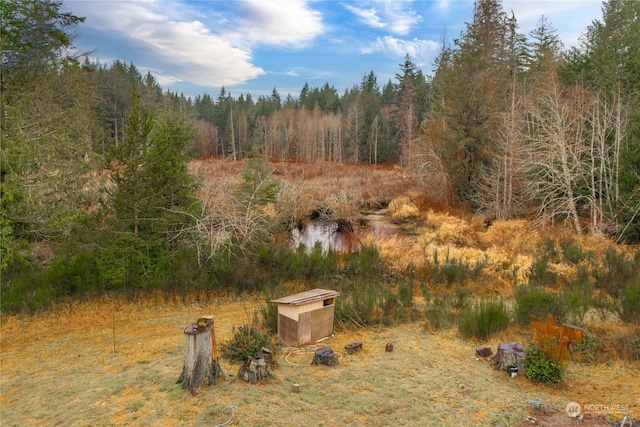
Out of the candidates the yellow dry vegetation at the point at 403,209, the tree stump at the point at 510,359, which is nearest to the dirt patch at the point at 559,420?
the tree stump at the point at 510,359

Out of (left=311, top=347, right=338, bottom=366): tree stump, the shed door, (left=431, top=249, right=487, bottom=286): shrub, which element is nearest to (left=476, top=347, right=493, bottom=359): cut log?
(left=311, top=347, right=338, bottom=366): tree stump

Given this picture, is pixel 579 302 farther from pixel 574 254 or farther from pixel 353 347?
pixel 574 254

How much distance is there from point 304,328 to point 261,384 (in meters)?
1.46

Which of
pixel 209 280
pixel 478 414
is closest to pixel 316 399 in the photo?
pixel 478 414

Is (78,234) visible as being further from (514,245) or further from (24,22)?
(514,245)

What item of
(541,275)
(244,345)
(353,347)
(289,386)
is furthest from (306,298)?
(541,275)

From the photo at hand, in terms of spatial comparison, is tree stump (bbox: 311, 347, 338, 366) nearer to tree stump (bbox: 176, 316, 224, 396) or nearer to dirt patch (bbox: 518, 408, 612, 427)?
tree stump (bbox: 176, 316, 224, 396)

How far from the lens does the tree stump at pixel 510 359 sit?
16.3 ft

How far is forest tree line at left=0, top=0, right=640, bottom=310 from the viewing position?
6609 millimetres

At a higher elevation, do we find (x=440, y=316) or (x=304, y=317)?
(x=304, y=317)

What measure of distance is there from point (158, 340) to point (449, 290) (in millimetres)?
6179

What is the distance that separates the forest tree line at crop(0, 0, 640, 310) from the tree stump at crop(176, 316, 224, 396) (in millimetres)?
3162

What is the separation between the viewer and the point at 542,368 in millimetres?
4801

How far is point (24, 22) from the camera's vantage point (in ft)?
24.0
